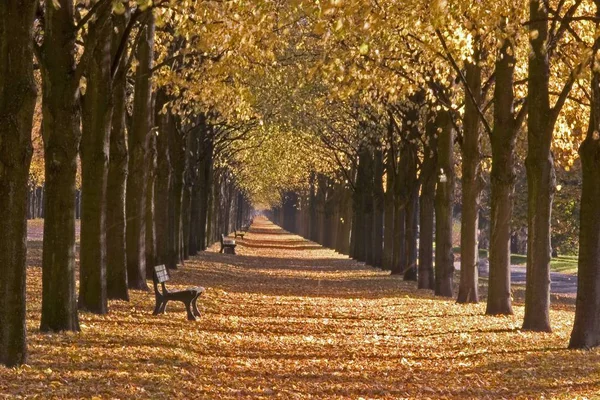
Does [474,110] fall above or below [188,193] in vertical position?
above

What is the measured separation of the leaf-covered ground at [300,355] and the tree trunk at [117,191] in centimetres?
67

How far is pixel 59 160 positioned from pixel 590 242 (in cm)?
797

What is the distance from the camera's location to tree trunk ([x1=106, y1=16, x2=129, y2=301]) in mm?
20453

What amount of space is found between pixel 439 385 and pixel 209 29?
6.95 m

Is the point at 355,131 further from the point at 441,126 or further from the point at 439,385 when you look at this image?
the point at 439,385

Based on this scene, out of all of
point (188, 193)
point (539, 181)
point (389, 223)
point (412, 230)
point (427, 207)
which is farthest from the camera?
point (188, 193)

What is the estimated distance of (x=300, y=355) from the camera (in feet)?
51.6

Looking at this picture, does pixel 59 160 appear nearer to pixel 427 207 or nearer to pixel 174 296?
pixel 174 296

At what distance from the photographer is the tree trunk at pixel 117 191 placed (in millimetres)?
20453

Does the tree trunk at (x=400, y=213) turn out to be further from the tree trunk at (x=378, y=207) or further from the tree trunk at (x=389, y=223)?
the tree trunk at (x=378, y=207)

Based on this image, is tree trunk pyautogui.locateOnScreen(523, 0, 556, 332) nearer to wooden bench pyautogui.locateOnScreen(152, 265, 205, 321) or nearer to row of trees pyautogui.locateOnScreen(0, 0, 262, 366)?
wooden bench pyautogui.locateOnScreen(152, 265, 205, 321)

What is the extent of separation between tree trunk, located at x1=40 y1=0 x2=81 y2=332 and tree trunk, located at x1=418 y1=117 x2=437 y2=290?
17.1 meters

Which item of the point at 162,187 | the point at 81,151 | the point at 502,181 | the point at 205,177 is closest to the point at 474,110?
the point at 502,181

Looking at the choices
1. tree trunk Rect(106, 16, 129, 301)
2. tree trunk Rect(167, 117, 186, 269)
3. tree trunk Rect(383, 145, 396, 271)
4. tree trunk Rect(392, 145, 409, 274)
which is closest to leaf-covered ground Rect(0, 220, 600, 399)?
tree trunk Rect(106, 16, 129, 301)
